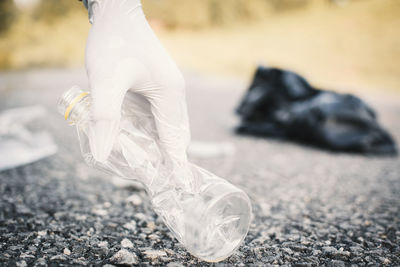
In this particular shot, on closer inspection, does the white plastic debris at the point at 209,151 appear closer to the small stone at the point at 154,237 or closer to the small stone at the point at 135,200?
the small stone at the point at 135,200

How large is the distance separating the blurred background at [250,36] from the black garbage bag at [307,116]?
13.5 feet

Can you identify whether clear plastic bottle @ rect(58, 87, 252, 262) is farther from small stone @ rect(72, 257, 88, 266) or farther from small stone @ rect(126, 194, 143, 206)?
small stone @ rect(126, 194, 143, 206)

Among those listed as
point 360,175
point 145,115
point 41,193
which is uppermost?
point 145,115

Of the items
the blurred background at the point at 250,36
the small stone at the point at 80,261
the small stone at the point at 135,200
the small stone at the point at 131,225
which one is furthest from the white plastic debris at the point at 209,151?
the blurred background at the point at 250,36

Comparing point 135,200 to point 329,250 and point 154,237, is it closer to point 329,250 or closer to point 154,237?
point 154,237

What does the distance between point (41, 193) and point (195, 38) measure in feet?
31.0

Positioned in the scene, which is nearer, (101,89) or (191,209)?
(101,89)

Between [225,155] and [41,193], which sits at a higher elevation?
[41,193]

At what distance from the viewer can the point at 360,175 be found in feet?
10.2

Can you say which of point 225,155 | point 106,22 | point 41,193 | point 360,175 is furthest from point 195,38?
point 106,22

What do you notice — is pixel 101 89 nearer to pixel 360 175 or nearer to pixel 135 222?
pixel 135 222

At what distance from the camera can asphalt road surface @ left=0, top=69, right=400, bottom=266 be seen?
1.39 m

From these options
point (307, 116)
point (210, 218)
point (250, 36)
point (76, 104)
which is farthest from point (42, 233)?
point (250, 36)

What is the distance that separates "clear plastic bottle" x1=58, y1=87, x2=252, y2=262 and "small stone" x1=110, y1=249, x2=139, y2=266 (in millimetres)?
216
